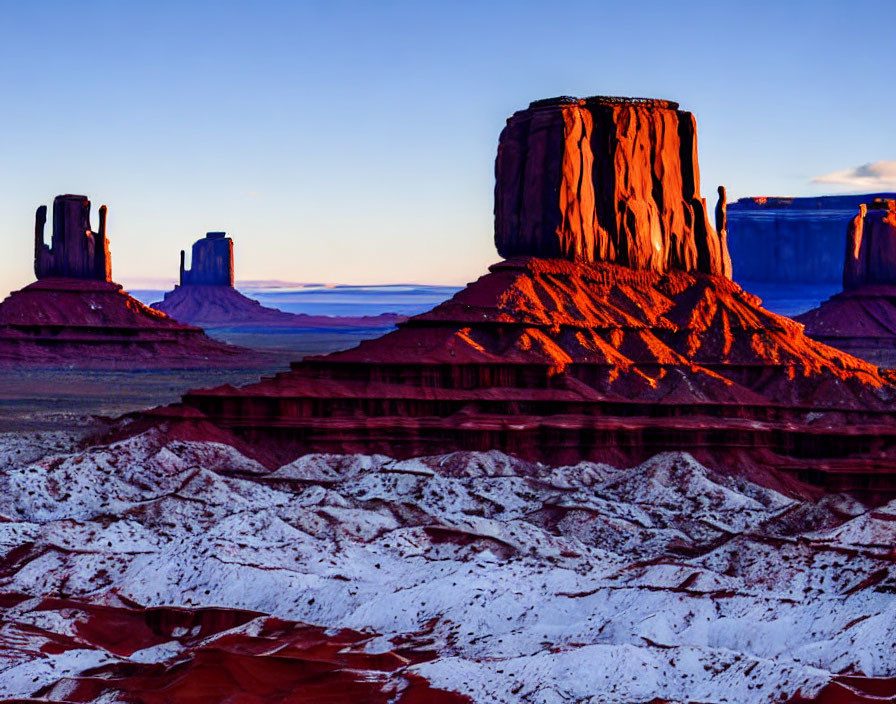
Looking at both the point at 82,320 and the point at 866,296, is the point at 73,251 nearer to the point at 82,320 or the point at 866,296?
the point at 82,320

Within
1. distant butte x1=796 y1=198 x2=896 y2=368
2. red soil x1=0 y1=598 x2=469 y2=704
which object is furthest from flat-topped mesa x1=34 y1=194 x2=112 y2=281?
red soil x1=0 y1=598 x2=469 y2=704

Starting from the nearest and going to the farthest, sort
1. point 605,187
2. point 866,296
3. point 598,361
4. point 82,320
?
point 598,361 < point 605,187 < point 866,296 < point 82,320

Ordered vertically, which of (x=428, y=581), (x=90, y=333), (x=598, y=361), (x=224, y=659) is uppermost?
(x=598, y=361)

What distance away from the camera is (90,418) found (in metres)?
112

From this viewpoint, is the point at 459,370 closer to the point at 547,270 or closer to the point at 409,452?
the point at 409,452

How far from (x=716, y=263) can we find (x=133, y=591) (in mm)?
71127

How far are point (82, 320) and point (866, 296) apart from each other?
7926 cm

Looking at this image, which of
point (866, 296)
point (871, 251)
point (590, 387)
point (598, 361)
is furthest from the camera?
point (871, 251)

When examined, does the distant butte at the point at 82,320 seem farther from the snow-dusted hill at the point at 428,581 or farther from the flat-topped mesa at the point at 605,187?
the snow-dusted hill at the point at 428,581

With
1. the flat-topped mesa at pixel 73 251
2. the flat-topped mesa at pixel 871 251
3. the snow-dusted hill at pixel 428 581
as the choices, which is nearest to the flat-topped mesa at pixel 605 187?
the snow-dusted hill at pixel 428 581

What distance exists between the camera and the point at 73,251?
185875mm

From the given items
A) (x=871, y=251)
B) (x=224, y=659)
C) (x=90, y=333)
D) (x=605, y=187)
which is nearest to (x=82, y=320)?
A: (x=90, y=333)

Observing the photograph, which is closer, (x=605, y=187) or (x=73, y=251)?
(x=605, y=187)

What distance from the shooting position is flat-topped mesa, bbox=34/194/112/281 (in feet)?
609
